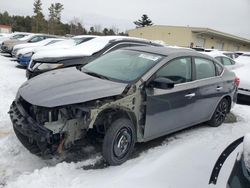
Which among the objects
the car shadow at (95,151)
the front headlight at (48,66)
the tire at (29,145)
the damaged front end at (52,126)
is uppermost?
the front headlight at (48,66)

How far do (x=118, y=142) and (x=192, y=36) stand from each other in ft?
112

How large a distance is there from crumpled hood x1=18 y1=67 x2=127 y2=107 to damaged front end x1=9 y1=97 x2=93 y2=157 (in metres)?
0.12

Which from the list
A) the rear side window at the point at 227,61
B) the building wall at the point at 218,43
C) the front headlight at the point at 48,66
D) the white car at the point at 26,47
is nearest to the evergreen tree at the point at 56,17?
the building wall at the point at 218,43

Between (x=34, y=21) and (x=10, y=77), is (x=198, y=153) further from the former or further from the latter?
(x=34, y=21)

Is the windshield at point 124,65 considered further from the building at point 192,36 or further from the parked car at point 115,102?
the building at point 192,36

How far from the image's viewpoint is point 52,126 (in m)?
4.11

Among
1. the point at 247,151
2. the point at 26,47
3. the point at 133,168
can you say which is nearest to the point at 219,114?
the point at 133,168

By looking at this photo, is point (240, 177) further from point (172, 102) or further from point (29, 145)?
point (29, 145)

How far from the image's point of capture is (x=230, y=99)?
6.95 meters

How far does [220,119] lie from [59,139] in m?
3.81

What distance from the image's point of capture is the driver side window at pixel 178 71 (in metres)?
5.16

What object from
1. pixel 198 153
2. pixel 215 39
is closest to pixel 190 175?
pixel 198 153

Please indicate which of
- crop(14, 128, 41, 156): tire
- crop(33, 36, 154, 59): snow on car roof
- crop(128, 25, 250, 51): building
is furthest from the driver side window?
crop(128, 25, 250, 51): building

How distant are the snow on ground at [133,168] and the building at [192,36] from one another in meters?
31.9
